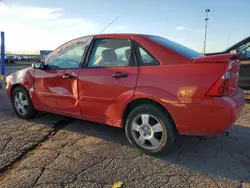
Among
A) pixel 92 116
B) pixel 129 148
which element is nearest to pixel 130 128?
pixel 129 148

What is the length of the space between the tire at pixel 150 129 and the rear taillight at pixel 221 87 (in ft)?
2.19

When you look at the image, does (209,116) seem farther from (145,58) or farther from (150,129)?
(145,58)

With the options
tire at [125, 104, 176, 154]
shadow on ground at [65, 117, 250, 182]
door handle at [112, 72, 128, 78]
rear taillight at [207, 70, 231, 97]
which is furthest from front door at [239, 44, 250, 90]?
door handle at [112, 72, 128, 78]

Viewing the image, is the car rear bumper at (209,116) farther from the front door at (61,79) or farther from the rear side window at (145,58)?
the front door at (61,79)

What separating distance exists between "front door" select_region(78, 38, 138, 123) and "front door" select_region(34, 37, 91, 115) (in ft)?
0.63

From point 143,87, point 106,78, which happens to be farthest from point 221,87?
point 106,78

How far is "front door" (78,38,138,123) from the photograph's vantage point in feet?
11.7

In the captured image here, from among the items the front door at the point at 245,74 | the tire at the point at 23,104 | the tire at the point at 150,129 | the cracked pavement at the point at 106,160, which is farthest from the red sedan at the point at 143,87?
the front door at the point at 245,74

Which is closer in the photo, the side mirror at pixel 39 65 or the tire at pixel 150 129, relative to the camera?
the tire at pixel 150 129

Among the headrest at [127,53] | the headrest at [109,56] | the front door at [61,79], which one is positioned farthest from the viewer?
the front door at [61,79]

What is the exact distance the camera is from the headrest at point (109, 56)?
3.84 meters

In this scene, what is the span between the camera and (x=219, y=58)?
3.04m

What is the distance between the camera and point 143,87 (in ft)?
11.2

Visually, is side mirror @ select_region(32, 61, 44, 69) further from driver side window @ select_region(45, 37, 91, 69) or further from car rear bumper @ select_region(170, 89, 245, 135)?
car rear bumper @ select_region(170, 89, 245, 135)
